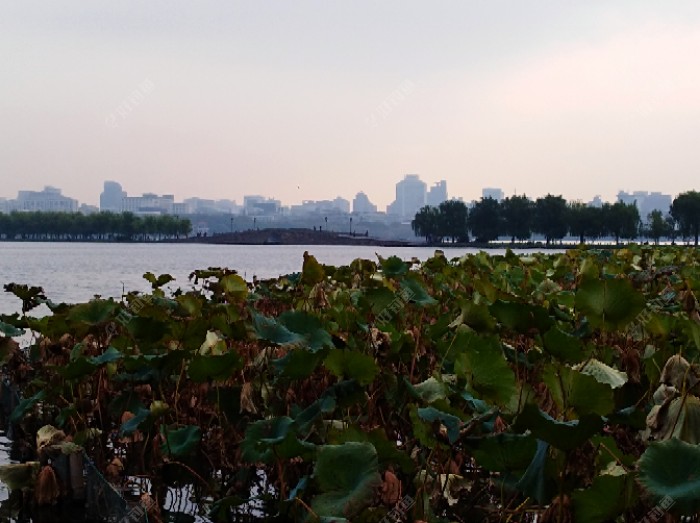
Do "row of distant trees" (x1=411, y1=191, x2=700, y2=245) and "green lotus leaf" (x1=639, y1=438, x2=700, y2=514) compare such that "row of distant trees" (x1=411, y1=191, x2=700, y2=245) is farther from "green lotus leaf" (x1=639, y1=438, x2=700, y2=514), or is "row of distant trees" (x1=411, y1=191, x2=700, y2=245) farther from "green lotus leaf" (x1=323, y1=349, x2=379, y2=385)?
"green lotus leaf" (x1=639, y1=438, x2=700, y2=514)

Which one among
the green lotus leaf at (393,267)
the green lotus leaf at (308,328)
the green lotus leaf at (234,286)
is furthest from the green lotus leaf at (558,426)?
the green lotus leaf at (393,267)

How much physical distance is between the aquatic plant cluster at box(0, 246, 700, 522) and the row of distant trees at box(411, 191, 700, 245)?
91354 mm

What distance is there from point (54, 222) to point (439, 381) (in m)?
151

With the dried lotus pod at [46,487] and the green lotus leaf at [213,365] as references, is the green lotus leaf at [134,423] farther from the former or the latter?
the dried lotus pod at [46,487]

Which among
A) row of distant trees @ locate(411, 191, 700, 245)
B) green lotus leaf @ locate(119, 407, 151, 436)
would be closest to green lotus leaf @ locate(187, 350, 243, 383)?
green lotus leaf @ locate(119, 407, 151, 436)

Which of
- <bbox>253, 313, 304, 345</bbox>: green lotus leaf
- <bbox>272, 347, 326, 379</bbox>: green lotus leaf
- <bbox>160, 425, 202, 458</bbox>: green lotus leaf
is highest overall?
<bbox>253, 313, 304, 345</bbox>: green lotus leaf

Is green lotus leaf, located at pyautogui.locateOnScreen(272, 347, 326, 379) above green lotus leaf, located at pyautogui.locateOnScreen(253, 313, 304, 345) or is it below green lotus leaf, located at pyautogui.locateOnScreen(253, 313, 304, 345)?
below

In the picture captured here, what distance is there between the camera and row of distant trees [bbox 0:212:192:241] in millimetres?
143000

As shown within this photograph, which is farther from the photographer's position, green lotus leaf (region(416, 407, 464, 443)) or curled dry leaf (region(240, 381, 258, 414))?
curled dry leaf (region(240, 381, 258, 414))

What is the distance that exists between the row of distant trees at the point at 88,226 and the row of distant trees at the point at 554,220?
44.1 m

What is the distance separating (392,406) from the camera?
12.5 ft

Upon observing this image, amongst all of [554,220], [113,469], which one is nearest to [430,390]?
[113,469]

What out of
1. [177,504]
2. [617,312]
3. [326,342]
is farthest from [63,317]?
[617,312]

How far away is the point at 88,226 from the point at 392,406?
146 metres
